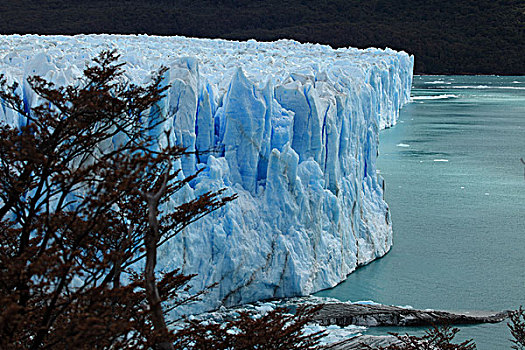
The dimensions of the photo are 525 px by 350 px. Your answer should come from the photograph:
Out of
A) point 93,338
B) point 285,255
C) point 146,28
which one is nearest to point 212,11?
point 146,28

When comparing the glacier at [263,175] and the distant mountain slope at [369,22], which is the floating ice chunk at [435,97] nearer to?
the distant mountain slope at [369,22]

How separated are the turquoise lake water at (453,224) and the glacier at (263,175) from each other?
0.56 m

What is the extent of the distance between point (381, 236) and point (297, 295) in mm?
2445

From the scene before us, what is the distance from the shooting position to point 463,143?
68.1ft

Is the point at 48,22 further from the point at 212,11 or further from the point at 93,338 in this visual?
the point at 93,338

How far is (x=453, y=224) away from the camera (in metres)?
11.6

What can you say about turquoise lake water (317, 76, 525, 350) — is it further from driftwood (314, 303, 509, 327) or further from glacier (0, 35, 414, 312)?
glacier (0, 35, 414, 312)

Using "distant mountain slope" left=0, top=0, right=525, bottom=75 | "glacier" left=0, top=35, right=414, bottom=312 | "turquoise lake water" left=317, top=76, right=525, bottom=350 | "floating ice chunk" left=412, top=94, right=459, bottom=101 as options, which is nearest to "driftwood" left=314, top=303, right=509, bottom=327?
"turquoise lake water" left=317, top=76, right=525, bottom=350

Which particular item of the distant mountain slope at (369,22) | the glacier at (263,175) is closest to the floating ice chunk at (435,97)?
the distant mountain slope at (369,22)

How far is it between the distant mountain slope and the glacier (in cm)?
3036

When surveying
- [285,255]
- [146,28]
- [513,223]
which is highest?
[146,28]

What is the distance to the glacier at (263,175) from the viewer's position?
7504 mm

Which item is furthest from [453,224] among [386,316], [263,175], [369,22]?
[369,22]

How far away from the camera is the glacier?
7504 mm
